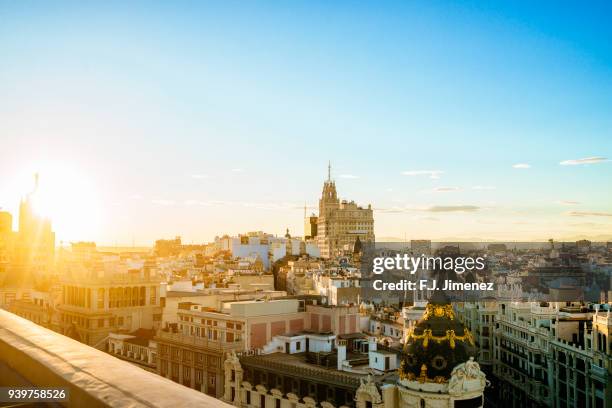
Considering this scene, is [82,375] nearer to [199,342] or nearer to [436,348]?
[436,348]

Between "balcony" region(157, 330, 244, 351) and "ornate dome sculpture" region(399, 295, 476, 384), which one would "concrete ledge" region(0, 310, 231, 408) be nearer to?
"ornate dome sculpture" region(399, 295, 476, 384)

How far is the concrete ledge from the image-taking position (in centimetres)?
288

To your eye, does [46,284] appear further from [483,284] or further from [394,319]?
[483,284]

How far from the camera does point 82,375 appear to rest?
11.0ft

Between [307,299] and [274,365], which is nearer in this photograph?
[274,365]

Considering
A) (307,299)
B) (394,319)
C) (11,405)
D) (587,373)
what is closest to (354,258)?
(394,319)

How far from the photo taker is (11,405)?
3.48m

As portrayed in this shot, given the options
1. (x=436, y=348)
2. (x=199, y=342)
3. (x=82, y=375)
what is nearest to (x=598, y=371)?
(x=436, y=348)

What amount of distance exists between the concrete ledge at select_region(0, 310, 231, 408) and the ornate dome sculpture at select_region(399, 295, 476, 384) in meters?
18.7

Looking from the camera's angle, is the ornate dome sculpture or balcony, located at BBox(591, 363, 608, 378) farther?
balcony, located at BBox(591, 363, 608, 378)

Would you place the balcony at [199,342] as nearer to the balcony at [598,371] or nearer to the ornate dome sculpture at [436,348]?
the ornate dome sculpture at [436,348]

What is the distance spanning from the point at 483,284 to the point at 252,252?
6578 cm

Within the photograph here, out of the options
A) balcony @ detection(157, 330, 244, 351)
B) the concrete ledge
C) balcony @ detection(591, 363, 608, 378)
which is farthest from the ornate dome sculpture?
the concrete ledge

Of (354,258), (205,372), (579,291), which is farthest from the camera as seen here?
(354,258)
